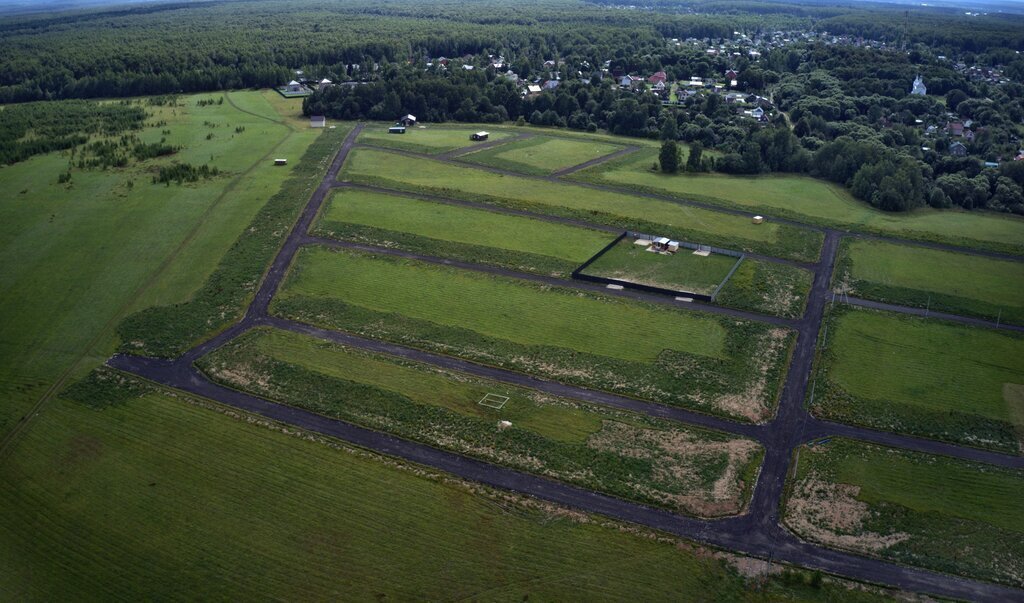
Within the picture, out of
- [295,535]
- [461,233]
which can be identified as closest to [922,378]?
[295,535]

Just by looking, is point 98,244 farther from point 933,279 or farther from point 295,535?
point 933,279

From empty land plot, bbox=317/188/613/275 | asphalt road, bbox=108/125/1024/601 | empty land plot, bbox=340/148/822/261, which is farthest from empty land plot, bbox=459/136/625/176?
asphalt road, bbox=108/125/1024/601

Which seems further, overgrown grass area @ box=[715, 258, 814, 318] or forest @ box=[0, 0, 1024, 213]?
forest @ box=[0, 0, 1024, 213]

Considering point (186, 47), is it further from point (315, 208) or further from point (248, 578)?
point (248, 578)

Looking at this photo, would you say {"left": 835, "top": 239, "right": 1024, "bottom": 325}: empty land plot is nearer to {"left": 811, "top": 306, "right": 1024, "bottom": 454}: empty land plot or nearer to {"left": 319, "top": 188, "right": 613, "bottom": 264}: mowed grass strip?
{"left": 811, "top": 306, "right": 1024, "bottom": 454}: empty land plot

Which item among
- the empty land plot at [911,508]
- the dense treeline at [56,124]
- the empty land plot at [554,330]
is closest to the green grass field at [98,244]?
the dense treeline at [56,124]

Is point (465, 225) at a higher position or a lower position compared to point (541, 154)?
lower
